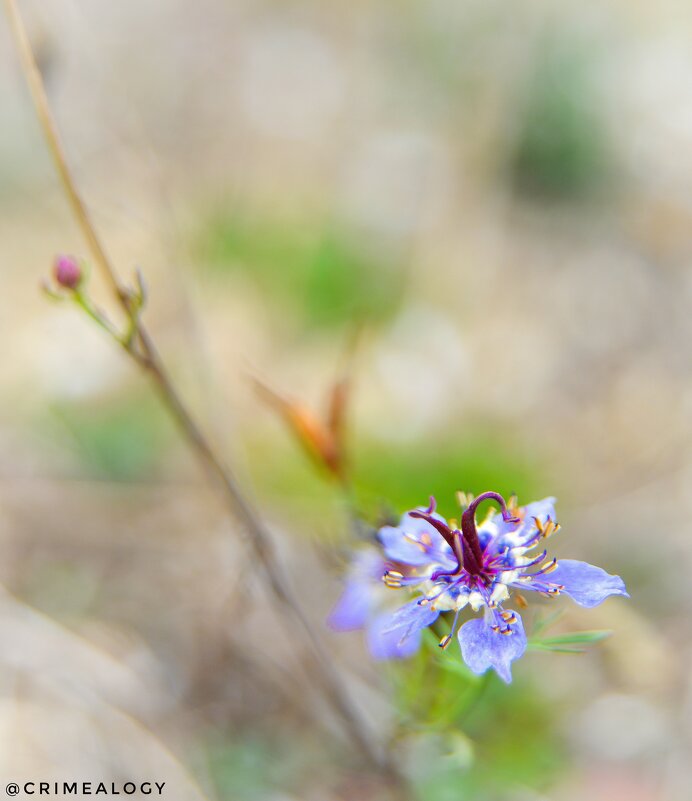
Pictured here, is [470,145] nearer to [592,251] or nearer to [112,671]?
[592,251]

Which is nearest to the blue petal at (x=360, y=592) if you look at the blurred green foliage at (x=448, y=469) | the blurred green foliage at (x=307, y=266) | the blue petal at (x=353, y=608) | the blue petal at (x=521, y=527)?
the blue petal at (x=353, y=608)

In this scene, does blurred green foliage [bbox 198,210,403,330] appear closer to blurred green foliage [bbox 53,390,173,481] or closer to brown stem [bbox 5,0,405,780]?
blurred green foliage [bbox 53,390,173,481]

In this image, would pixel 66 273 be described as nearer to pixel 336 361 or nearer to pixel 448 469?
pixel 448 469

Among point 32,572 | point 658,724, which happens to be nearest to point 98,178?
point 32,572

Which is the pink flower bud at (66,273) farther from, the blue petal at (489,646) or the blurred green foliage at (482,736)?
the blurred green foliage at (482,736)

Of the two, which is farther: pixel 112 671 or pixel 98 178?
pixel 98 178

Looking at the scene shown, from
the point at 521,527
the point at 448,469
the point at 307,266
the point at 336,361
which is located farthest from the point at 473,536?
the point at 307,266
